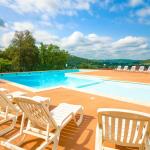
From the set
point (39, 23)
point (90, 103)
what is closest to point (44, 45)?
point (39, 23)

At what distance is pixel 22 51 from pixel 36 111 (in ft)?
59.2

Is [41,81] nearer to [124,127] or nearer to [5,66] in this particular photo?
[5,66]

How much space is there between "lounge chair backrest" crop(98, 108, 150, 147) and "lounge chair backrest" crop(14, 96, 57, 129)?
895 mm

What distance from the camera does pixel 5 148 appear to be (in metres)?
2.64

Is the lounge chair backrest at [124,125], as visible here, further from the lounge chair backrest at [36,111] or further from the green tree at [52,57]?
the green tree at [52,57]

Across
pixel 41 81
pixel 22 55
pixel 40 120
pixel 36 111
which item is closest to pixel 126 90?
pixel 41 81

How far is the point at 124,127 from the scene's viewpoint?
6.51 ft

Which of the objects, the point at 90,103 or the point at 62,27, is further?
the point at 62,27

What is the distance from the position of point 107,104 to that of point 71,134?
2573mm

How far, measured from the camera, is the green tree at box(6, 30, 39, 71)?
1902 cm

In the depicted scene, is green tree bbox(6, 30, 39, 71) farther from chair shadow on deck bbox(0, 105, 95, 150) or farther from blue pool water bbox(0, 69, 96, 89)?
chair shadow on deck bbox(0, 105, 95, 150)

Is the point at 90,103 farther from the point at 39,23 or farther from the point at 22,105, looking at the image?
the point at 39,23

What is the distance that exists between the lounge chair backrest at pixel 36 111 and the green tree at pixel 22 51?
57.7 ft

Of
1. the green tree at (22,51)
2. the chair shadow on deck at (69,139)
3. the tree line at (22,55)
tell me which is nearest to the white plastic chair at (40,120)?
the chair shadow on deck at (69,139)
